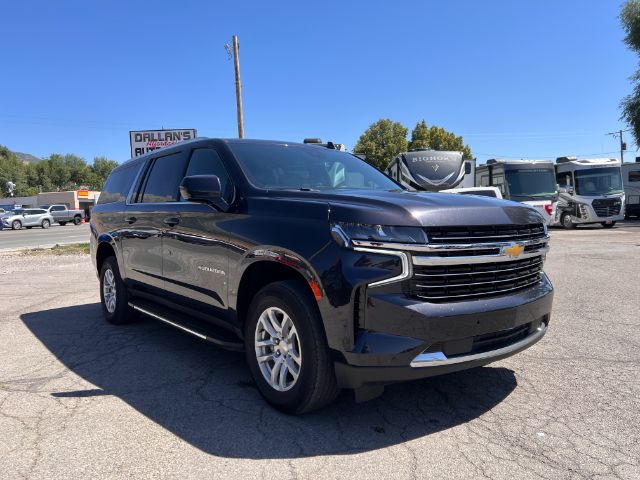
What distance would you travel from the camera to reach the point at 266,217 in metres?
3.43

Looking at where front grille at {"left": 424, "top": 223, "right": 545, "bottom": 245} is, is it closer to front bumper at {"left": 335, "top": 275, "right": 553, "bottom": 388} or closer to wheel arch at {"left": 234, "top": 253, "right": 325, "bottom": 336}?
front bumper at {"left": 335, "top": 275, "right": 553, "bottom": 388}

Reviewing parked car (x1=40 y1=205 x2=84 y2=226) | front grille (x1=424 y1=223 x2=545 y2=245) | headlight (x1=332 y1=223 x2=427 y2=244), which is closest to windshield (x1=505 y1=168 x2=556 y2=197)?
front grille (x1=424 y1=223 x2=545 y2=245)

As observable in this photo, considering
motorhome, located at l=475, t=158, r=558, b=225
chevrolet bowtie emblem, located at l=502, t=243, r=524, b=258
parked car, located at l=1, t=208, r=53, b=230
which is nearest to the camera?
chevrolet bowtie emblem, located at l=502, t=243, r=524, b=258

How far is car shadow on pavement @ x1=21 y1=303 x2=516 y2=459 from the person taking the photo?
2.98m

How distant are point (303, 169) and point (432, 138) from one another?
173 feet

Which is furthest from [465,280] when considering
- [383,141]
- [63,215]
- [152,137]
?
[383,141]

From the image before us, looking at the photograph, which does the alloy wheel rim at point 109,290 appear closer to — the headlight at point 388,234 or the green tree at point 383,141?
the headlight at point 388,234

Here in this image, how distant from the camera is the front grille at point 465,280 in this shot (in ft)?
9.23

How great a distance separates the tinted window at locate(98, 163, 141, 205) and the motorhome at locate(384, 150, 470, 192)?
11.4 meters

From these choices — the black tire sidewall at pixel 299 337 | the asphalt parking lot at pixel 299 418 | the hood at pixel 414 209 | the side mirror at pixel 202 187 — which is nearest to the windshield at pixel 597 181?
the asphalt parking lot at pixel 299 418

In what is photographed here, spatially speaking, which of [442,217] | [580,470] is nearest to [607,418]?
[580,470]

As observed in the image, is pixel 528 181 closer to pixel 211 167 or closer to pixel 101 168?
pixel 211 167

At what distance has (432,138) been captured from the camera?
178ft

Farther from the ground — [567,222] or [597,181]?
[597,181]
